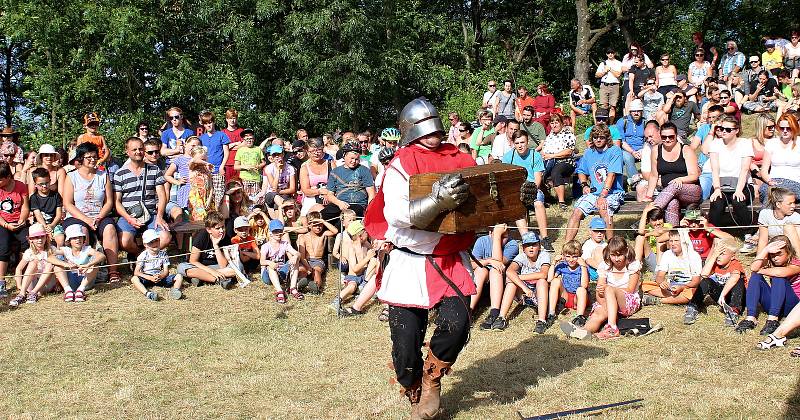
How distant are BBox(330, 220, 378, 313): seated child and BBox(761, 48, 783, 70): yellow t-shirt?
34.1 feet

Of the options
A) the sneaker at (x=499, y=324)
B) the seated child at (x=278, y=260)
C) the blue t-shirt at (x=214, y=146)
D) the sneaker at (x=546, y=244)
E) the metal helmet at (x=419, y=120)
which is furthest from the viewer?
the blue t-shirt at (x=214, y=146)

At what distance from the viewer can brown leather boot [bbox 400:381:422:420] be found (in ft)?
16.3

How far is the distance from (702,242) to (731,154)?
4.43ft

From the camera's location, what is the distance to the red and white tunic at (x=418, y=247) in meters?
4.70

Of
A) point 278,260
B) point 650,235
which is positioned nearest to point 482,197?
point 650,235

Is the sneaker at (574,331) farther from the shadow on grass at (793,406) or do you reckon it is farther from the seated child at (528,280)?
the shadow on grass at (793,406)

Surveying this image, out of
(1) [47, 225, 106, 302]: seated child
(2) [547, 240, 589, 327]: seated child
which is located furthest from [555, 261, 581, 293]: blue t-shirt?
(1) [47, 225, 106, 302]: seated child

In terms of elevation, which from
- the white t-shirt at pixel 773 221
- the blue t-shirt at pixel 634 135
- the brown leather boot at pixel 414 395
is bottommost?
the brown leather boot at pixel 414 395

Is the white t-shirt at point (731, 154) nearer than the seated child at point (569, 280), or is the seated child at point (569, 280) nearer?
the seated child at point (569, 280)

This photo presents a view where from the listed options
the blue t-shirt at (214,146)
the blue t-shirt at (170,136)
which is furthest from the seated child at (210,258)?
the blue t-shirt at (170,136)

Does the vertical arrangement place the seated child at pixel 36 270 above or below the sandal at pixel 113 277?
above

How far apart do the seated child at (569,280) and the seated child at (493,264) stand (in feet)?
1.46

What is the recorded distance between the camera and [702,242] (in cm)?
777

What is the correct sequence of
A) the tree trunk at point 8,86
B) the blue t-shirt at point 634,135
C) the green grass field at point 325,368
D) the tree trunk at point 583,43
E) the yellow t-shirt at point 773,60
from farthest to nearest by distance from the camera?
the tree trunk at point 8,86 < the tree trunk at point 583,43 < the yellow t-shirt at point 773,60 < the blue t-shirt at point 634,135 < the green grass field at point 325,368
